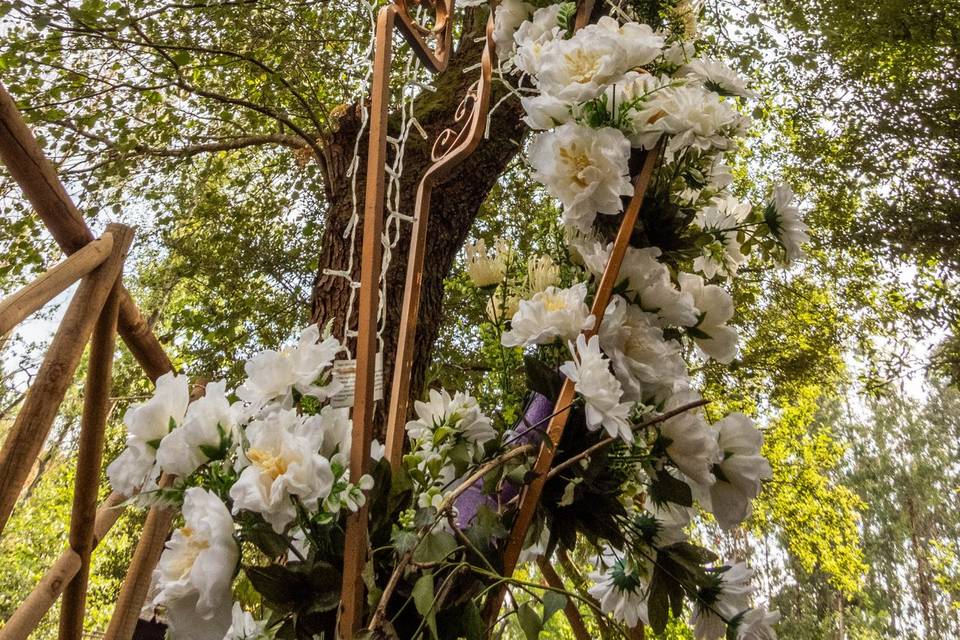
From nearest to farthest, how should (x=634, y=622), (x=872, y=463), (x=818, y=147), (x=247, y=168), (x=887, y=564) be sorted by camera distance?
(x=634, y=622), (x=818, y=147), (x=247, y=168), (x=887, y=564), (x=872, y=463)

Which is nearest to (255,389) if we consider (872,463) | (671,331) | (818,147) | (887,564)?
(671,331)

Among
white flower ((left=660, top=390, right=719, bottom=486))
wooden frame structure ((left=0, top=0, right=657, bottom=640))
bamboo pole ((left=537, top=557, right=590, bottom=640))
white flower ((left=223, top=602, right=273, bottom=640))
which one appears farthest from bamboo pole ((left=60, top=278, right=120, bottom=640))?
white flower ((left=660, top=390, right=719, bottom=486))

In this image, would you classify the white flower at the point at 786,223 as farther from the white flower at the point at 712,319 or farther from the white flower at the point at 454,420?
the white flower at the point at 454,420

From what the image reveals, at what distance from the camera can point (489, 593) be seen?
441 millimetres

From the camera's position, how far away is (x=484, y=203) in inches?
109

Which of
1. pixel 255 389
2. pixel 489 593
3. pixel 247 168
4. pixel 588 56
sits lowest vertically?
pixel 247 168

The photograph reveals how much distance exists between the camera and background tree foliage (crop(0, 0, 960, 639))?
2182 millimetres

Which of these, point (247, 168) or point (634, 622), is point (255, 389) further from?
point (247, 168)

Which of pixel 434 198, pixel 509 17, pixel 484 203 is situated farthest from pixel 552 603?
pixel 484 203

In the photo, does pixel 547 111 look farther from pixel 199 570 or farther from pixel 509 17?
pixel 199 570

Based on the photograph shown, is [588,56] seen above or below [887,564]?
above

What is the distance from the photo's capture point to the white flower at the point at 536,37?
0.57 metres

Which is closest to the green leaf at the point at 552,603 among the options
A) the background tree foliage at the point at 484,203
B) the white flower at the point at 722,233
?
the white flower at the point at 722,233

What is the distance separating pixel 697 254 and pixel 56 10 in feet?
8.22
